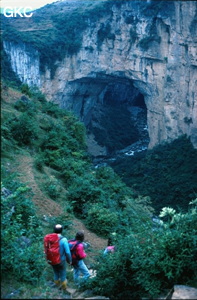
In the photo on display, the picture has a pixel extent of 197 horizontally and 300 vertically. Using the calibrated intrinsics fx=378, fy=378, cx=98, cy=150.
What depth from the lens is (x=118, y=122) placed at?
2836 centimetres

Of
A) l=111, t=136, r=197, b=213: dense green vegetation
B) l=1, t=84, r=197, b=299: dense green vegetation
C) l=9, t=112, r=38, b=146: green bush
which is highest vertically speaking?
l=9, t=112, r=38, b=146: green bush

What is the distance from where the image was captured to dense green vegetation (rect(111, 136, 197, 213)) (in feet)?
55.8

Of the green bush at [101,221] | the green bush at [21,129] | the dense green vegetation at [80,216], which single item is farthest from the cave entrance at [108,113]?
the green bush at [101,221]

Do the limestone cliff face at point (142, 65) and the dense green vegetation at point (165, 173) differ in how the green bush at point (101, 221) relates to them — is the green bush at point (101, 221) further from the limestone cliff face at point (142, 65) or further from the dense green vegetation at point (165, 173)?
the limestone cliff face at point (142, 65)

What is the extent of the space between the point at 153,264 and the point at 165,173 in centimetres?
1574

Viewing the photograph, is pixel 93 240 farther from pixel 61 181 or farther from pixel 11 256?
pixel 11 256

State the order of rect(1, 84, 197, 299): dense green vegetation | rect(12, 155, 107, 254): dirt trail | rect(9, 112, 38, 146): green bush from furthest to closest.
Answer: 1. rect(9, 112, 38, 146): green bush
2. rect(12, 155, 107, 254): dirt trail
3. rect(1, 84, 197, 299): dense green vegetation

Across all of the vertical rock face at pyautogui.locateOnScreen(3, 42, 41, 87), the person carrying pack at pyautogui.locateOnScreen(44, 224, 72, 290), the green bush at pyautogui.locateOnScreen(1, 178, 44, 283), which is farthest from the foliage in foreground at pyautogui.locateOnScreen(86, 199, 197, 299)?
the vertical rock face at pyautogui.locateOnScreen(3, 42, 41, 87)

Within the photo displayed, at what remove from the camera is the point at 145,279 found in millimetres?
3633

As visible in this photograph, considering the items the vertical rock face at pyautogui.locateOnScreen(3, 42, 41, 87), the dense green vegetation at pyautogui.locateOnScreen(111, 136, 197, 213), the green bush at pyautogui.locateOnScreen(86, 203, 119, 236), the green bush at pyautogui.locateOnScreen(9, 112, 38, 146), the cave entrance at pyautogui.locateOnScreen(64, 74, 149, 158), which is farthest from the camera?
the cave entrance at pyautogui.locateOnScreen(64, 74, 149, 158)

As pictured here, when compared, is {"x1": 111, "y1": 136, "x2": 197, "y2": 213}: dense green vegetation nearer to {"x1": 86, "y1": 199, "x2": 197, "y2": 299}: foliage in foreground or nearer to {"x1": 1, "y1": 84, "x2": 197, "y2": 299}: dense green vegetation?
{"x1": 1, "y1": 84, "x2": 197, "y2": 299}: dense green vegetation

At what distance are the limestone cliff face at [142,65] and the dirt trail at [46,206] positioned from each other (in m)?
14.8

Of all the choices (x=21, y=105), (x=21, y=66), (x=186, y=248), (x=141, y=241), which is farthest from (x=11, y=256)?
(x=21, y=66)

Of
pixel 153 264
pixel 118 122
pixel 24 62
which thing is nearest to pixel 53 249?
pixel 153 264
